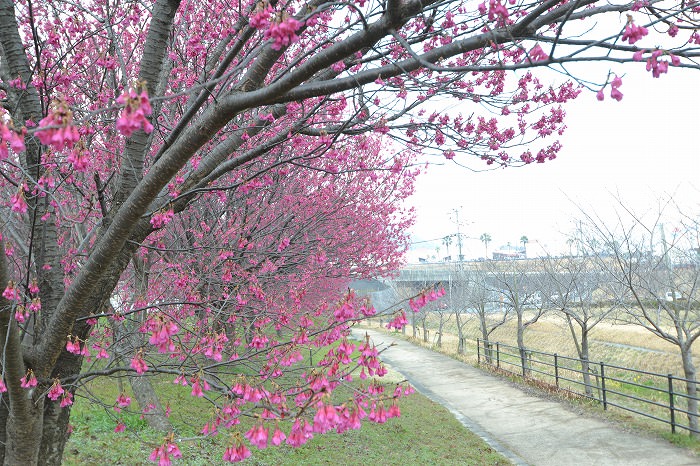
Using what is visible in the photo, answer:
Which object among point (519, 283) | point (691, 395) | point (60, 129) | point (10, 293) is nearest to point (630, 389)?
point (519, 283)

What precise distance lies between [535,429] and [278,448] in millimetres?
5314

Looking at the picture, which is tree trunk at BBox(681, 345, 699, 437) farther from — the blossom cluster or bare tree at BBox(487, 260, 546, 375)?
the blossom cluster

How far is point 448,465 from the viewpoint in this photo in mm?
7977

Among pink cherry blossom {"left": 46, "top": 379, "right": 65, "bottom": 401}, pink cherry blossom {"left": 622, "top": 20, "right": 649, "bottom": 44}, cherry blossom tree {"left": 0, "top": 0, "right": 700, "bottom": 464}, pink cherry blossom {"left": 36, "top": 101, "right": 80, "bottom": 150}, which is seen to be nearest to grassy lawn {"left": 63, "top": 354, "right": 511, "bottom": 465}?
cherry blossom tree {"left": 0, "top": 0, "right": 700, "bottom": 464}

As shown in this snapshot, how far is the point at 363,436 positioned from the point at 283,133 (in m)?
7.76

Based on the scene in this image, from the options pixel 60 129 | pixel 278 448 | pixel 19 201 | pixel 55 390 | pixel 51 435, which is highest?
pixel 60 129

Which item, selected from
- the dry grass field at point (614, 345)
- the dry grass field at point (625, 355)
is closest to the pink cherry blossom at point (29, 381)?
the dry grass field at point (625, 355)

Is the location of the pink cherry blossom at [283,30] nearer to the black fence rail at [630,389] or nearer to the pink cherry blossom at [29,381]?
the pink cherry blossom at [29,381]

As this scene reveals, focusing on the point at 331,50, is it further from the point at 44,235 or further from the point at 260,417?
the point at 44,235

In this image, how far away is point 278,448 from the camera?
331 inches

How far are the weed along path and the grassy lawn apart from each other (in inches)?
23.2

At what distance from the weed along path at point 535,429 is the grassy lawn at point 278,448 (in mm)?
590

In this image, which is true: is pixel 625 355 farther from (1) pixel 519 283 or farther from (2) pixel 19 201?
(2) pixel 19 201

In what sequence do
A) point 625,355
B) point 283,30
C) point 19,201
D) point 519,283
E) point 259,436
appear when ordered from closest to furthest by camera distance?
1. point 283,30
2. point 19,201
3. point 259,436
4. point 519,283
5. point 625,355
